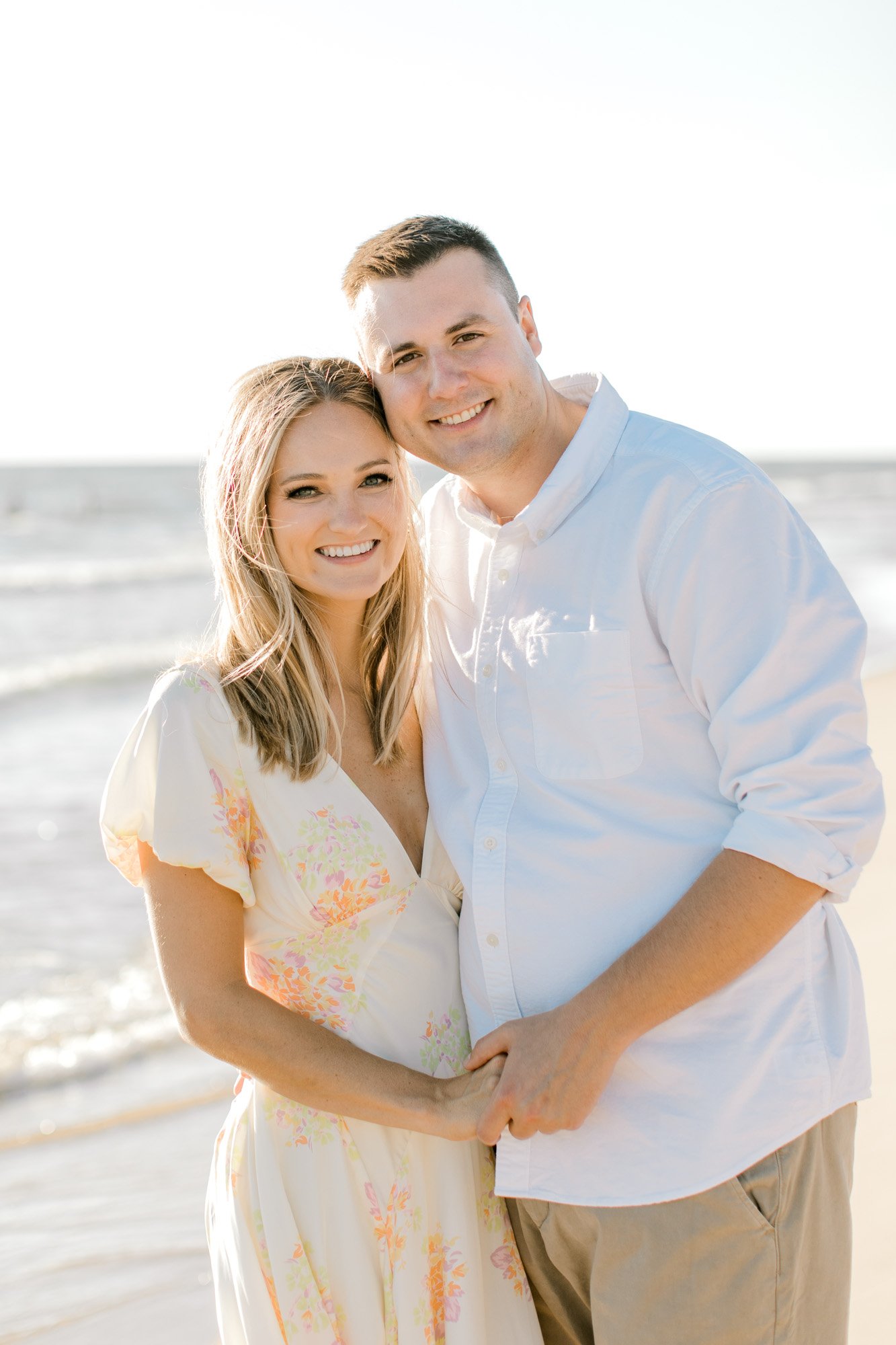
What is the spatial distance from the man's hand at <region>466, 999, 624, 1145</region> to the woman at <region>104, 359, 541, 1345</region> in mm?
52

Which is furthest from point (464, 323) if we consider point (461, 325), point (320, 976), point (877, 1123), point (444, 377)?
point (877, 1123)

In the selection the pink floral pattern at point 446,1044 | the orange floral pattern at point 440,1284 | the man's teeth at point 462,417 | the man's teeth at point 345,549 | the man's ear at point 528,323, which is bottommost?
the orange floral pattern at point 440,1284

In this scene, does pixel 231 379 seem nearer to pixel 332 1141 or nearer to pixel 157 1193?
pixel 332 1141

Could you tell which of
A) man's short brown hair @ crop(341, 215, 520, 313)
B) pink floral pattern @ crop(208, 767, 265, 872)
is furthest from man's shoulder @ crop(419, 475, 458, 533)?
pink floral pattern @ crop(208, 767, 265, 872)

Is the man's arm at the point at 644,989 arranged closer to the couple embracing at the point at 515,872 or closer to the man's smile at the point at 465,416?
the couple embracing at the point at 515,872

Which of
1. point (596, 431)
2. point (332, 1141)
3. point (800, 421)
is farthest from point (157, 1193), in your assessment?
point (800, 421)

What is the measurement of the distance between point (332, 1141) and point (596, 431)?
1389mm

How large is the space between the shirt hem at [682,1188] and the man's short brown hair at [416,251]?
5.54 ft

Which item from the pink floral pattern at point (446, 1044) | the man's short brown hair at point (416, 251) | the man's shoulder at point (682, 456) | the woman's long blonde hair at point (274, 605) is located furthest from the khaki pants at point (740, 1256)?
the man's short brown hair at point (416, 251)

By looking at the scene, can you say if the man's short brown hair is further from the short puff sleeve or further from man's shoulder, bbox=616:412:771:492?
the short puff sleeve

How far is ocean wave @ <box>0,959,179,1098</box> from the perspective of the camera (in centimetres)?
422

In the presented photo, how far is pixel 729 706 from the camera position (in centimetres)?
182

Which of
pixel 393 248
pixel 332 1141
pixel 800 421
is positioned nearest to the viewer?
pixel 332 1141

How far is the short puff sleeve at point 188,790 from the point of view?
203 centimetres
